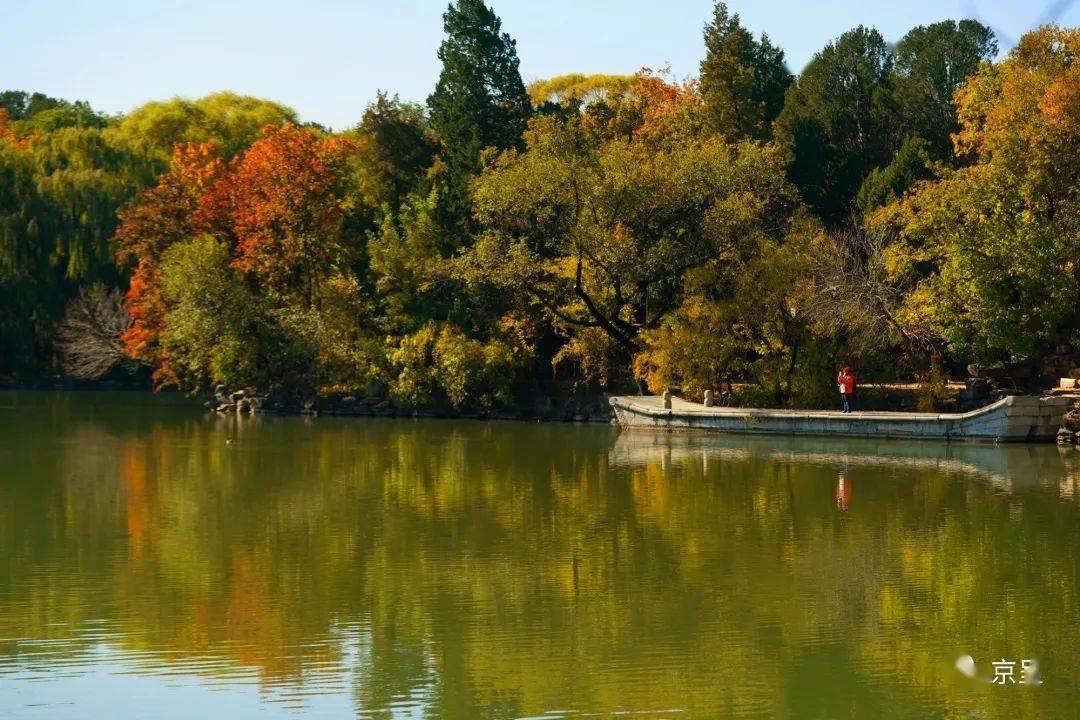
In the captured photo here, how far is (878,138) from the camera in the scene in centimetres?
4341

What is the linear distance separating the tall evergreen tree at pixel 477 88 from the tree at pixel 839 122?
7834 mm

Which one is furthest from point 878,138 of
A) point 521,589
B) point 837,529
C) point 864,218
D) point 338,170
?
point 521,589

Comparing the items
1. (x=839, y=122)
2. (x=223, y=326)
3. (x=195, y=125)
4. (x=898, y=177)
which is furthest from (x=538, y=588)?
(x=195, y=125)

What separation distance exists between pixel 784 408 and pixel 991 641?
22.6 meters

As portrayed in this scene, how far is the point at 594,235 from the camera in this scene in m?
35.8

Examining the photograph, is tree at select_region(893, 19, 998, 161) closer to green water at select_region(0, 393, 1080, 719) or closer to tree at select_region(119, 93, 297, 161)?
green water at select_region(0, 393, 1080, 719)

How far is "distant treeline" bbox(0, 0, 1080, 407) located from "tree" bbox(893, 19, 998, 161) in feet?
0.26

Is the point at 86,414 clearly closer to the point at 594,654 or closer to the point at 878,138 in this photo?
→ the point at 878,138

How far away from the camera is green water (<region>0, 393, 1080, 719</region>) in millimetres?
10406

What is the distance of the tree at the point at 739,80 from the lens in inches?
1644

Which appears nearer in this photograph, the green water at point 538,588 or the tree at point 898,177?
the green water at point 538,588

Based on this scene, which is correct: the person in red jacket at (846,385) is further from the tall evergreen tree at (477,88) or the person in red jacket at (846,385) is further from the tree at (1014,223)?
the tall evergreen tree at (477,88)

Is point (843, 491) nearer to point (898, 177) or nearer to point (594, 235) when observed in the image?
point (594, 235)

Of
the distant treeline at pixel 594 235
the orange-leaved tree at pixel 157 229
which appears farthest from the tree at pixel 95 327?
the orange-leaved tree at pixel 157 229
